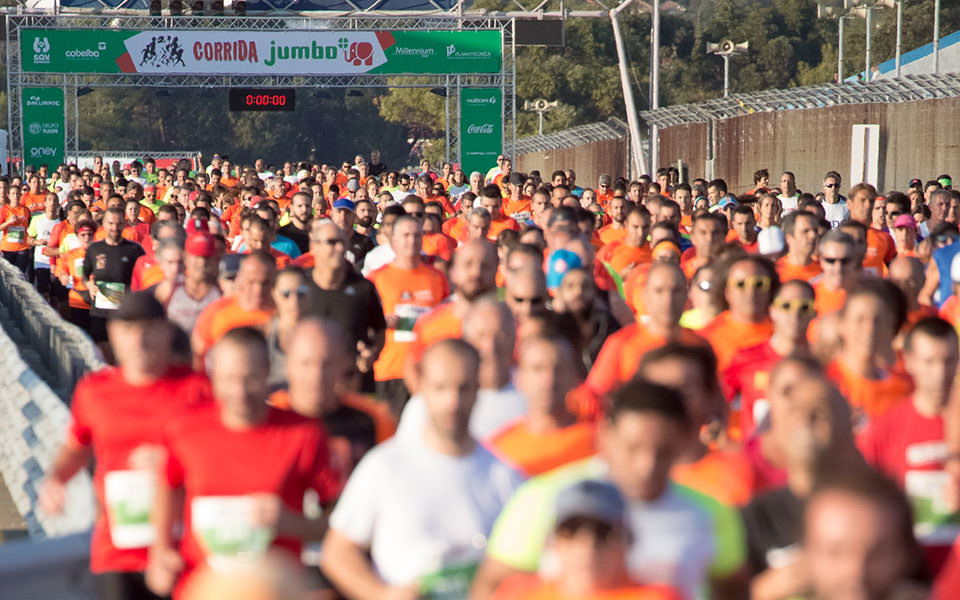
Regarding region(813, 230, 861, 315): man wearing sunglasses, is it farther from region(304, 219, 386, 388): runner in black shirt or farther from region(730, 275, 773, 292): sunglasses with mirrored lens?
region(304, 219, 386, 388): runner in black shirt

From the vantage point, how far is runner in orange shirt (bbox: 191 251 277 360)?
8.51 metres

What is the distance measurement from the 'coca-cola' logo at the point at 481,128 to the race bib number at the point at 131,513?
110 feet

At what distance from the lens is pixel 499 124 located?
38.9 m

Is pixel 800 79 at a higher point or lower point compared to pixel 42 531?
higher

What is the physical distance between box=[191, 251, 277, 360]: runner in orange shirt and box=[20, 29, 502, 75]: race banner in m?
29.6

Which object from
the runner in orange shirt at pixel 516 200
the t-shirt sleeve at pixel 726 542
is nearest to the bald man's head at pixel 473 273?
the t-shirt sleeve at pixel 726 542

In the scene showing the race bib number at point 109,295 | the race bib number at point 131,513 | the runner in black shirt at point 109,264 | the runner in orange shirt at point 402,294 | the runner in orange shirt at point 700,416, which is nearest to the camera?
the runner in orange shirt at point 700,416

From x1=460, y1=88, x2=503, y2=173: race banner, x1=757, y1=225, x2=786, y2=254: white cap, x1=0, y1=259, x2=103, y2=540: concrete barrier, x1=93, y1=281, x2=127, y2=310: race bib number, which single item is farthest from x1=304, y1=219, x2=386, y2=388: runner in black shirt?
x1=460, y1=88, x2=503, y2=173: race banner

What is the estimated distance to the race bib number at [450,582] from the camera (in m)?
4.73

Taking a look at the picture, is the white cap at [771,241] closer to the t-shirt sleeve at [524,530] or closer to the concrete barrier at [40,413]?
the concrete barrier at [40,413]

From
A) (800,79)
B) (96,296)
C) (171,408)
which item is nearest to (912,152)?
(96,296)

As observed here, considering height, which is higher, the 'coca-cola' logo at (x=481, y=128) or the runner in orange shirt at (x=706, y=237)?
the 'coca-cola' logo at (x=481, y=128)

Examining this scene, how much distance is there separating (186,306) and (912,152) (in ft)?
56.4

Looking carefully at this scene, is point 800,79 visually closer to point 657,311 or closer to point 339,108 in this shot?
point 339,108
